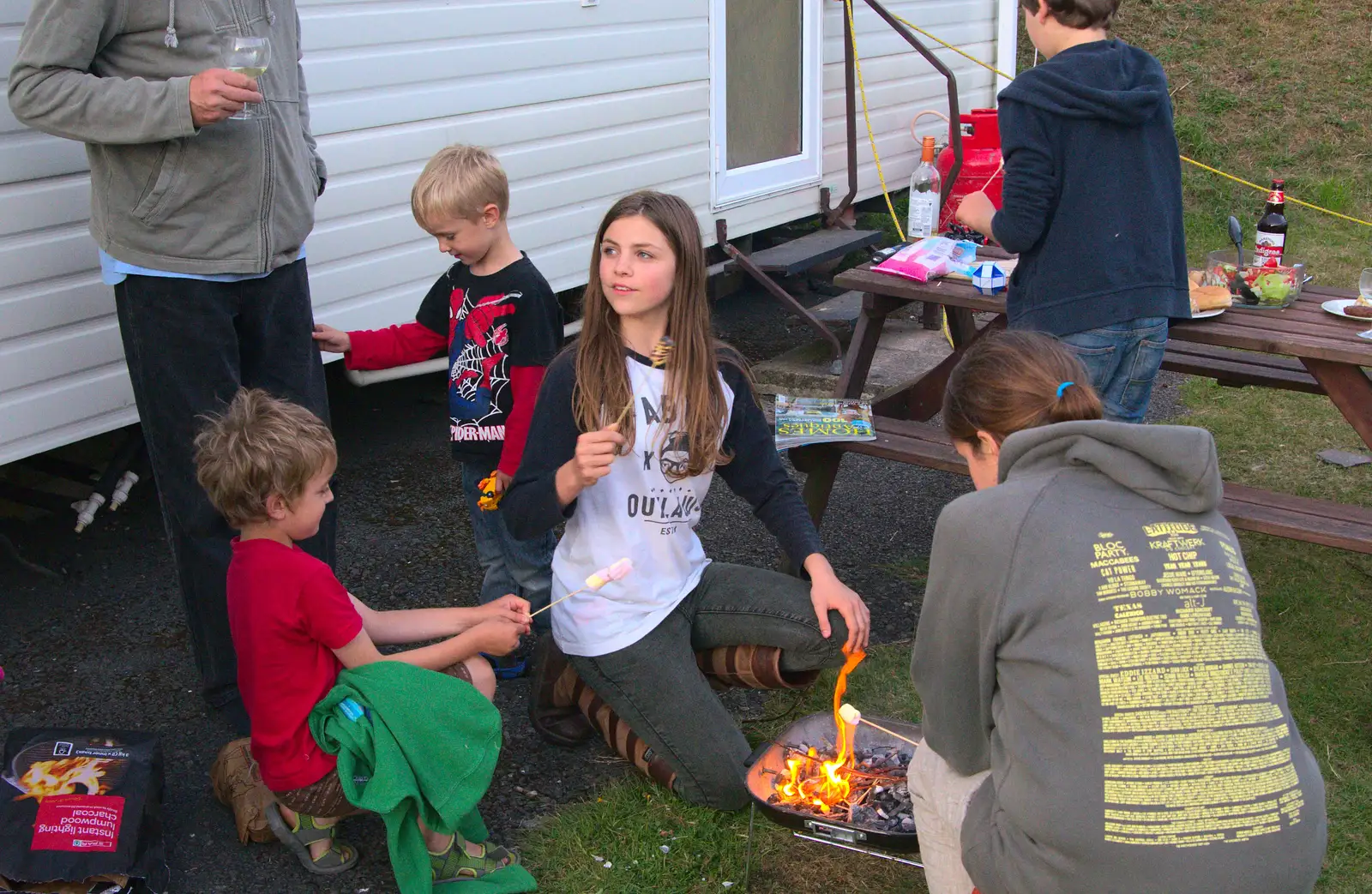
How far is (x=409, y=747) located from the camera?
2492 mm

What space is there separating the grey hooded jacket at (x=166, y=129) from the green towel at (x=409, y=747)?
1237 mm

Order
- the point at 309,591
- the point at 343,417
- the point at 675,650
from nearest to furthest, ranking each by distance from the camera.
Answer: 1. the point at 309,591
2. the point at 675,650
3. the point at 343,417

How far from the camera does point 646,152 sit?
6.27 metres

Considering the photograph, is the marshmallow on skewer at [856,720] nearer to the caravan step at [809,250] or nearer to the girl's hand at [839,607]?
the girl's hand at [839,607]

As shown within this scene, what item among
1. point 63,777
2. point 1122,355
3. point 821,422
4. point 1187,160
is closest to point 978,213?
point 1122,355

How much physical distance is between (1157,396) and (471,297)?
4.15 meters

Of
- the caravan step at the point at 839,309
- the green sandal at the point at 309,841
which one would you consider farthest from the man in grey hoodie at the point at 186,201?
the caravan step at the point at 839,309

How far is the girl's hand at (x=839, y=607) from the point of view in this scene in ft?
9.73

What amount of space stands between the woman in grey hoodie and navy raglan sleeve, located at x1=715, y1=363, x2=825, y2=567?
3.51 ft

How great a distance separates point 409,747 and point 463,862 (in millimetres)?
403

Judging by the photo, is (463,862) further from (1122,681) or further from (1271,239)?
(1271,239)

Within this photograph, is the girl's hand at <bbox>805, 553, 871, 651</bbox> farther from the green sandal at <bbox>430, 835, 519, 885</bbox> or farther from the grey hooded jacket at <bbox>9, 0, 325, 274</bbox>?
the grey hooded jacket at <bbox>9, 0, 325, 274</bbox>

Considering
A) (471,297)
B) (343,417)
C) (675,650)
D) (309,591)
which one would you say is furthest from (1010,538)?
(343,417)

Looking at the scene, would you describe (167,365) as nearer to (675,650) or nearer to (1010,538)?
(675,650)
